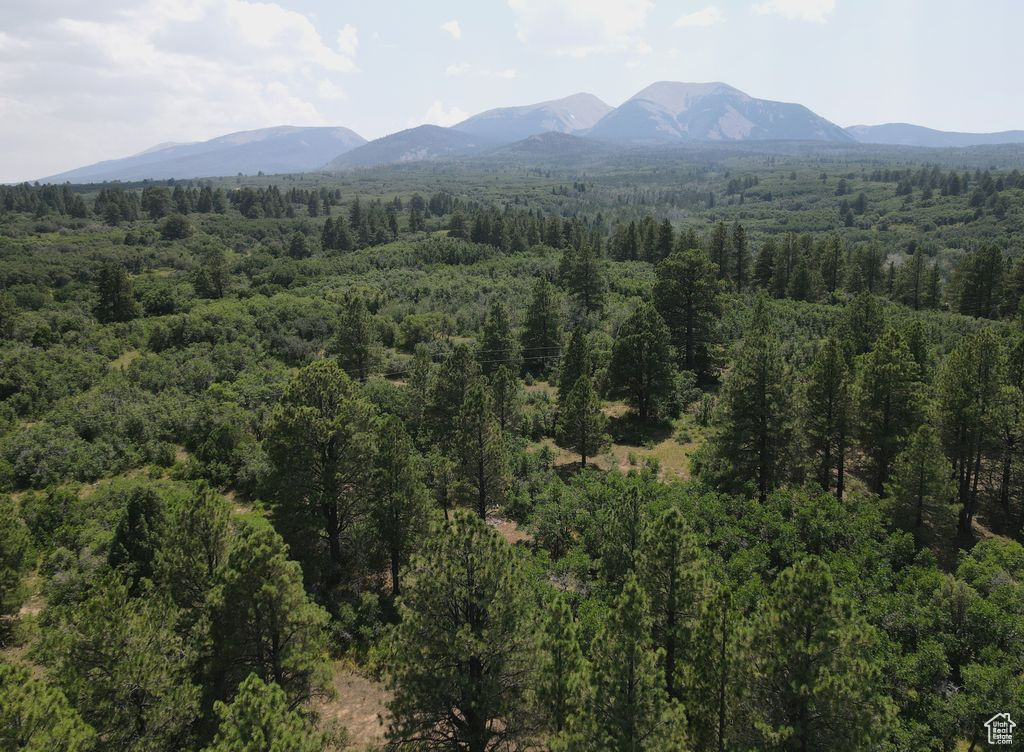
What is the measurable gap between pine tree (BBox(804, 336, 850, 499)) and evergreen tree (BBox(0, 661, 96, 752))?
99.2 feet

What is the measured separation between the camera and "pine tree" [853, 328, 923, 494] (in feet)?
94.5

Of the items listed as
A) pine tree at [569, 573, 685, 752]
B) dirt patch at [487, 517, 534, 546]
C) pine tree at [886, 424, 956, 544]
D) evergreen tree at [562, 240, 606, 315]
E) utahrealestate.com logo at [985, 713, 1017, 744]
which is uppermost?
evergreen tree at [562, 240, 606, 315]

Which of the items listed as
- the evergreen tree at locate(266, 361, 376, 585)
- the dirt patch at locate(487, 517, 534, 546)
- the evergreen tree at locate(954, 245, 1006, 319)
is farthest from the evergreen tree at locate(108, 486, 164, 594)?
the evergreen tree at locate(954, 245, 1006, 319)

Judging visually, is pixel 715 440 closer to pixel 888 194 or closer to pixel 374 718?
pixel 374 718

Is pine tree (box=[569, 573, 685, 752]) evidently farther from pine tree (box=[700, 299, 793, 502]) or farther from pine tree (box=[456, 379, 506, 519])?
pine tree (box=[700, 299, 793, 502])

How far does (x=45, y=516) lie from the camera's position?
2755cm

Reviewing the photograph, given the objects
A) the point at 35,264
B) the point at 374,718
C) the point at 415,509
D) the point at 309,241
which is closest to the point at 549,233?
the point at 309,241

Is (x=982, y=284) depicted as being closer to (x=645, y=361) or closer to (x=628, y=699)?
(x=645, y=361)

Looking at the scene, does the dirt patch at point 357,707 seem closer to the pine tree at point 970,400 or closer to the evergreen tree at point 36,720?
the evergreen tree at point 36,720

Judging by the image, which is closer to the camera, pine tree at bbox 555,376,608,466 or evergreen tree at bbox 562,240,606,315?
pine tree at bbox 555,376,608,466

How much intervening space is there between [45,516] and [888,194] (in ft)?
754

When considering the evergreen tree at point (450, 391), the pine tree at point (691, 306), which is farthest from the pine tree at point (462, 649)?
the pine tree at point (691, 306)

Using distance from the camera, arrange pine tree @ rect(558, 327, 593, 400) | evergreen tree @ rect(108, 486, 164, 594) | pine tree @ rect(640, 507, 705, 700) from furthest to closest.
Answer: pine tree @ rect(558, 327, 593, 400), evergreen tree @ rect(108, 486, 164, 594), pine tree @ rect(640, 507, 705, 700)

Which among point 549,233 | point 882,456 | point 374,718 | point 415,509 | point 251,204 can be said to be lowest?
point 374,718
